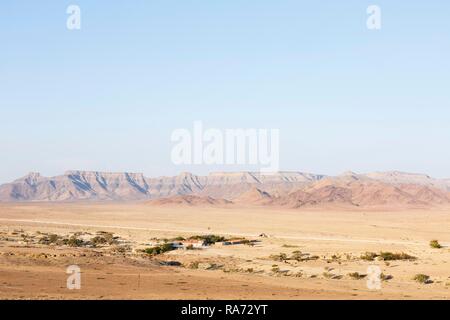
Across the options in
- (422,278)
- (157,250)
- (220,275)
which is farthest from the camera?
(157,250)

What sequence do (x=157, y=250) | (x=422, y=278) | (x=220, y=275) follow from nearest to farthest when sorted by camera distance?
(x=422, y=278) < (x=220, y=275) < (x=157, y=250)

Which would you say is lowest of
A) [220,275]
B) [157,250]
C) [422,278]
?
[157,250]

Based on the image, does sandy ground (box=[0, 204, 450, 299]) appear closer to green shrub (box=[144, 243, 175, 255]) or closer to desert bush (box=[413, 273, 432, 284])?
desert bush (box=[413, 273, 432, 284])

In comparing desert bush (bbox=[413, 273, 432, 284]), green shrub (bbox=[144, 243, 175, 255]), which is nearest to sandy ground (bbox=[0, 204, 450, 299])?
desert bush (bbox=[413, 273, 432, 284])

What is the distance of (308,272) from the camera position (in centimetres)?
2698

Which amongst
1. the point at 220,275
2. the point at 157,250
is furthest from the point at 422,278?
the point at 157,250

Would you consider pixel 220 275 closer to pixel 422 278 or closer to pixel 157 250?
pixel 422 278

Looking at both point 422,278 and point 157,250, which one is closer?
point 422,278

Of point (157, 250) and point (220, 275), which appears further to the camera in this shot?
point (157, 250)

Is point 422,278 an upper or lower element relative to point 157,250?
upper

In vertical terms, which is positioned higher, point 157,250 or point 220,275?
point 220,275
